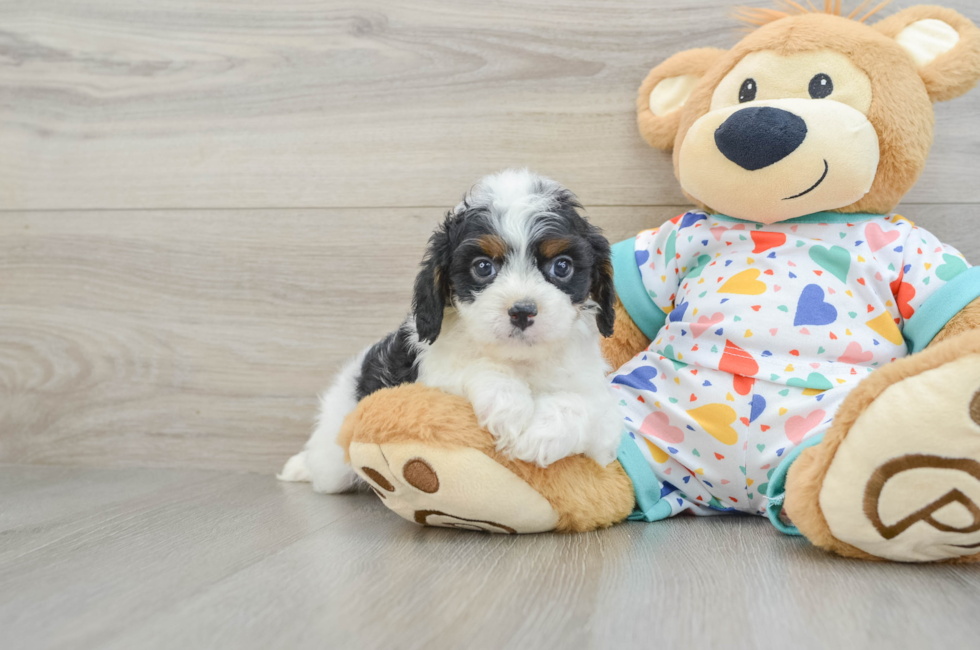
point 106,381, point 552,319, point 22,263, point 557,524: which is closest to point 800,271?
point 552,319

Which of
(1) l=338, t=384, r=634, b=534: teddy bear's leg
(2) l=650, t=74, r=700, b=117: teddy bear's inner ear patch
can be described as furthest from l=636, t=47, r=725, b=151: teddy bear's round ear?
(1) l=338, t=384, r=634, b=534: teddy bear's leg

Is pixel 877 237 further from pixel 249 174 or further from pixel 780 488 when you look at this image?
pixel 249 174

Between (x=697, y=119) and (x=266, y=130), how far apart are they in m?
1.20

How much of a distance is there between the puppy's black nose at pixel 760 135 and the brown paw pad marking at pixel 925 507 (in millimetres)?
581

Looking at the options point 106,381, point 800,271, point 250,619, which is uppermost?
point 800,271

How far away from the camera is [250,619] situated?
968 mm

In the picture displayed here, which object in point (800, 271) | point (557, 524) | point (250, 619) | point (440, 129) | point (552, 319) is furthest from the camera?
point (440, 129)

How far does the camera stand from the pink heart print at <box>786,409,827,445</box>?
1375 millimetres

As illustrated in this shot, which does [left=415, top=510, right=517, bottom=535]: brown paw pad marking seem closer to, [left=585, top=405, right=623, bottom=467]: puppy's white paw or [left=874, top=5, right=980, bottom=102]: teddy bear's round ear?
[left=585, top=405, right=623, bottom=467]: puppy's white paw

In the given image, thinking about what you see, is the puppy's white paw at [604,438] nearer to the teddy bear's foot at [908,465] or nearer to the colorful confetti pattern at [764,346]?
the colorful confetti pattern at [764,346]

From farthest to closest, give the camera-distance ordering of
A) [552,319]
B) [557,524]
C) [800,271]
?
[800,271] < [557,524] < [552,319]

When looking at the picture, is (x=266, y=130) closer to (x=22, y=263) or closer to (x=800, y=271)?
(x=22, y=263)

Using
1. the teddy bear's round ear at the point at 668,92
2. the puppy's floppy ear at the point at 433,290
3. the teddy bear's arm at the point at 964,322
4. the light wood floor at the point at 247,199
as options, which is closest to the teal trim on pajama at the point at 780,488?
the light wood floor at the point at 247,199

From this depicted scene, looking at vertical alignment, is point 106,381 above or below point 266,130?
below
